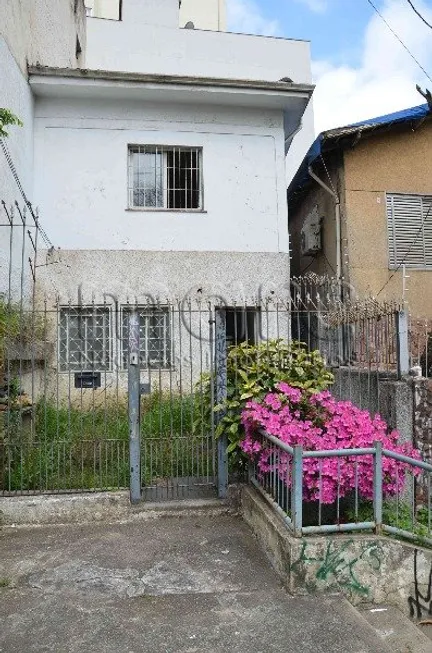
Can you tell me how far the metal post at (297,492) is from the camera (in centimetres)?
377

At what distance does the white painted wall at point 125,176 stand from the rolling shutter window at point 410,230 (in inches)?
83.6

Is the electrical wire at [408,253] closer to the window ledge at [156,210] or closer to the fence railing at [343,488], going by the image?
the window ledge at [156,210]

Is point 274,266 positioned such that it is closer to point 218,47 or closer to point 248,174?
point 248,174

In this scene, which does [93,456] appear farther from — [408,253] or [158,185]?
[408,253]

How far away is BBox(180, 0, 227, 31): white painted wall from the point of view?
19047mm

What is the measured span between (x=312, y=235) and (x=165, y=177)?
3.32 meters

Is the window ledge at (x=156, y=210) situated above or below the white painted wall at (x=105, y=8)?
below

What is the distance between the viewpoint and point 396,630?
338 cm

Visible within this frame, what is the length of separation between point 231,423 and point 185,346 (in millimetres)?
3067

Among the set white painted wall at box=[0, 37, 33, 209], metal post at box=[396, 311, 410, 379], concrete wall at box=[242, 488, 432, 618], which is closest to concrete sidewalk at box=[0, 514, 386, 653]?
concrete wall at box=[242, 488, 432, 618]

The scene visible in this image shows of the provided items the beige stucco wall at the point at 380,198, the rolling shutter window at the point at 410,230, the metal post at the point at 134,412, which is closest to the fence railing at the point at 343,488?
the metal post at the point at 134,412

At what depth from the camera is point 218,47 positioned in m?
17.2

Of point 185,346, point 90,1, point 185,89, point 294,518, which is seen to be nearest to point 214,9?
point 90,1

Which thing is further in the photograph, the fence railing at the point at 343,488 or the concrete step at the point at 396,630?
the fence railing at the point at 343,488
